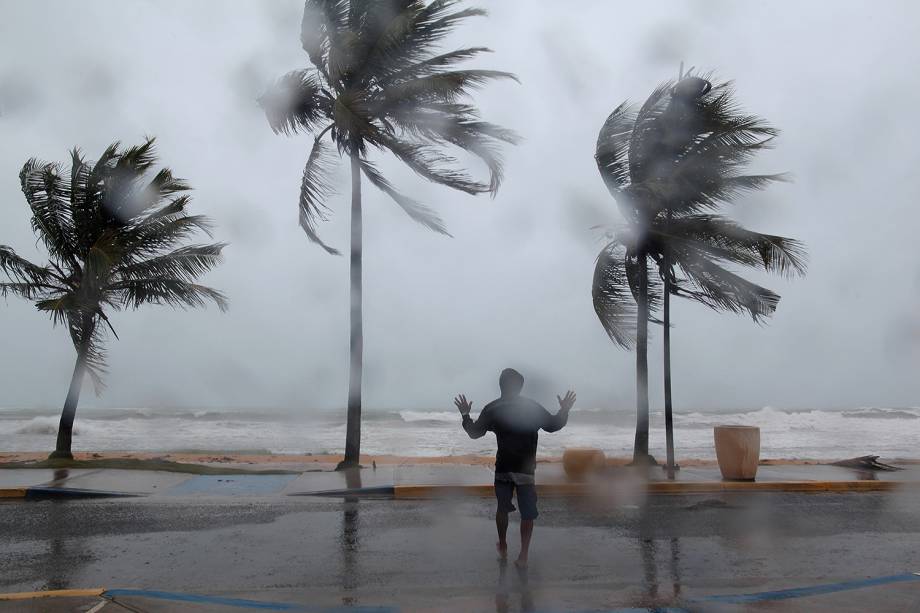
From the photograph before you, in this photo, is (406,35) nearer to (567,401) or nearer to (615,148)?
(615,148)

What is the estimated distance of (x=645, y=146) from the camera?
13766mm

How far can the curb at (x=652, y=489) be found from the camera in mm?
10883

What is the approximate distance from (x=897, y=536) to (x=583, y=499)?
3.80 meters

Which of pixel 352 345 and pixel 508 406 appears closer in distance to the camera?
pixel 508 406

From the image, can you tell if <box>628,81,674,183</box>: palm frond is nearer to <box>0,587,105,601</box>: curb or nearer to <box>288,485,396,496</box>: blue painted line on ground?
<box>288,485,396,496</box>: blue painted line on ground

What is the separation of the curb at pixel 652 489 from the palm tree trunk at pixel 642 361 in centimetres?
216

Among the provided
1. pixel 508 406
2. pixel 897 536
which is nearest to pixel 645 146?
pixel 897 536

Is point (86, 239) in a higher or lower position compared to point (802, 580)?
higher

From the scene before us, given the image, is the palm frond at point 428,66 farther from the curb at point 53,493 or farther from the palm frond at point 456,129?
the curb at point 53,493

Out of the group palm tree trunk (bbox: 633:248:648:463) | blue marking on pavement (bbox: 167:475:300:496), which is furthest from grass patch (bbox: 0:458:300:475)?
palm tree trunk (bbox: 633:248:648:463)

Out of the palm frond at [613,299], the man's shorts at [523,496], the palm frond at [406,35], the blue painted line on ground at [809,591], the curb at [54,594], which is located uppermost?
the palm frond at [406,35]

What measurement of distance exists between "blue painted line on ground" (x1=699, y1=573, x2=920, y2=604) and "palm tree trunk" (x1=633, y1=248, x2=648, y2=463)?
26.0 feet

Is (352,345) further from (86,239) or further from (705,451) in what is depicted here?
(705,451)

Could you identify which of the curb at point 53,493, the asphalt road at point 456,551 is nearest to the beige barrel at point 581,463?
the asphalt road at point 456,551
